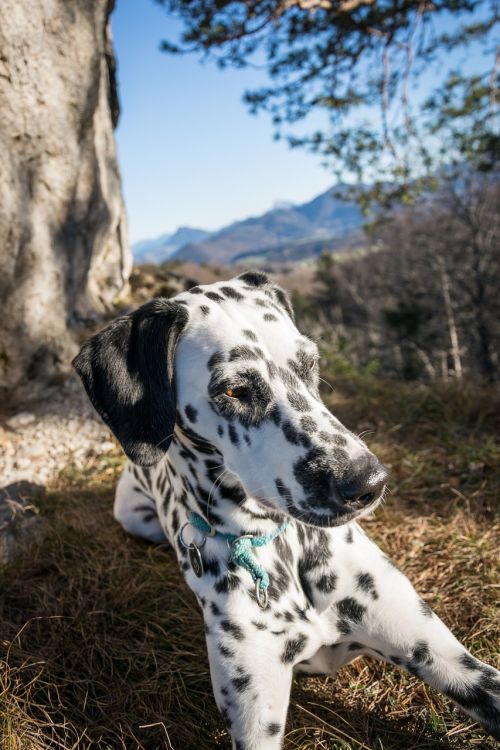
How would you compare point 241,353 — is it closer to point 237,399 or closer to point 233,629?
point 237,399

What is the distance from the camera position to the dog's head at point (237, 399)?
1645mm

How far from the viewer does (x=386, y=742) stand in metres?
1.97

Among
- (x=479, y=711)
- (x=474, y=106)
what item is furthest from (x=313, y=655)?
(x=474, y=106)

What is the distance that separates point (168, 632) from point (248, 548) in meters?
0.98

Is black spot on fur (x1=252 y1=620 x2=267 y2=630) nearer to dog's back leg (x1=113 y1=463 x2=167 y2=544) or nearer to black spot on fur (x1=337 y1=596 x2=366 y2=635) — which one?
black spot on fur (x1=337 y1=596 x2=366 y2=635)

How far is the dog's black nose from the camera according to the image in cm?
159

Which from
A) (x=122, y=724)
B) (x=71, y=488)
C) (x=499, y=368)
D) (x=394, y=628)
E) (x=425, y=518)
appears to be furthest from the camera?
(x=499, y=368)

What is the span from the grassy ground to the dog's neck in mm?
812

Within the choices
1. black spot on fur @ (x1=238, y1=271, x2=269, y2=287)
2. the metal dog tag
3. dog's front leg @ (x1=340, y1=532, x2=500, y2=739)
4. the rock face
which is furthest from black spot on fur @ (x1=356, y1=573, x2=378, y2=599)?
the rock face

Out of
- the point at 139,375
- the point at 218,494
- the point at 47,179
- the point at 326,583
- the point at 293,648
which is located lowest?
the point at 293,648

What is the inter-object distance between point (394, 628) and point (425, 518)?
4.86 feet

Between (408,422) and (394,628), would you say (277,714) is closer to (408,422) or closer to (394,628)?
(394,628)

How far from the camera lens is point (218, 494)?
1.97m

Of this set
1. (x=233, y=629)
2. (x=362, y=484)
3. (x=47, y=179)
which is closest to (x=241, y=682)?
(x=233, y=629)
